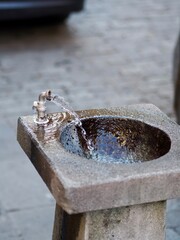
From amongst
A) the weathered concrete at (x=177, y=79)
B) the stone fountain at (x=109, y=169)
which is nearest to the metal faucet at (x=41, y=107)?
the stone fountain at (x=109, y=169)

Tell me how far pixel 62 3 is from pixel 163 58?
1381 millimetres

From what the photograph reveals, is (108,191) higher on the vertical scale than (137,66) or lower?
higher

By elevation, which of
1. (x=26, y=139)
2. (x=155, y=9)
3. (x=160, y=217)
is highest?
(x=26, y=139)

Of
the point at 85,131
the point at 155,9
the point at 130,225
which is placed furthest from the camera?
the point at 155,9

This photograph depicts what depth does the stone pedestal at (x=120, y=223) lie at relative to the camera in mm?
3096

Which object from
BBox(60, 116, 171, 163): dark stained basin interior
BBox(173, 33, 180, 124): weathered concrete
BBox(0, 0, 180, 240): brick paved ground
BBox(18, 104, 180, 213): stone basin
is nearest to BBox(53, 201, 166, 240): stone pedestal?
BBox(18, 104, 180, 213): stone basin

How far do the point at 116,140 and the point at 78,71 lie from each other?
13.0ft

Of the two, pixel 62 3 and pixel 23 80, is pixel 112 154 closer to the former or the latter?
pixel 23 80

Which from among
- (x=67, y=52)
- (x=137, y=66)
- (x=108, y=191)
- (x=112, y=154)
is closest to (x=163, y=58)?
(x=137, y=66)

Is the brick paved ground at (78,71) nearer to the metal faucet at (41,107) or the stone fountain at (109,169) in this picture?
the stone fountain at (109,169)

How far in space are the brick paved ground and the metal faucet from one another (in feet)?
4.42

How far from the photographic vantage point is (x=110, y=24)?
904 cm

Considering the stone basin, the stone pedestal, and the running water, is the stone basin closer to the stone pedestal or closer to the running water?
the running water

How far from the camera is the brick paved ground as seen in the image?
4934 mm
